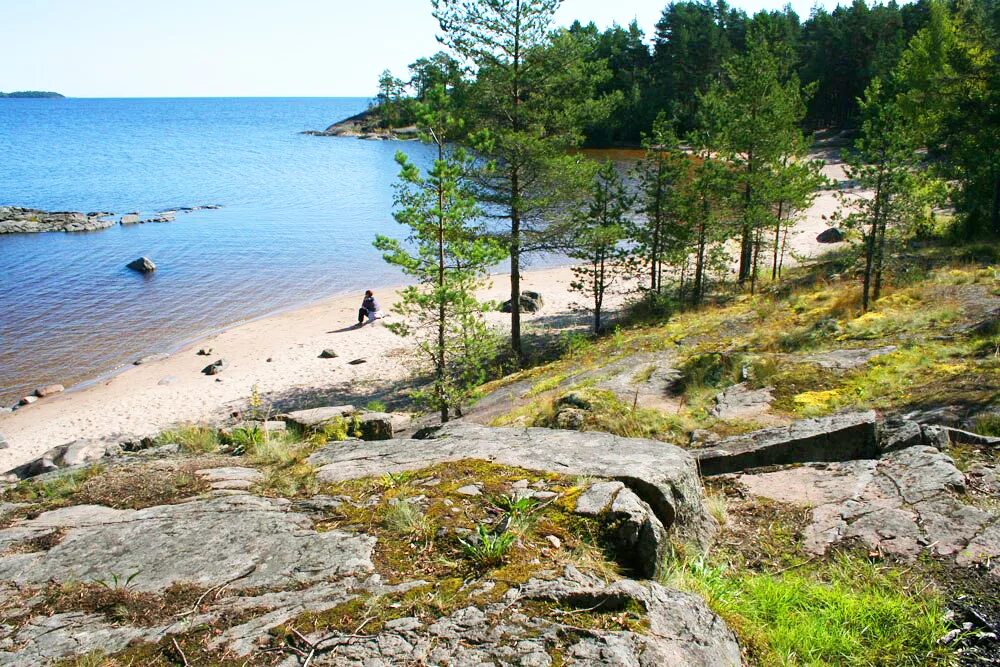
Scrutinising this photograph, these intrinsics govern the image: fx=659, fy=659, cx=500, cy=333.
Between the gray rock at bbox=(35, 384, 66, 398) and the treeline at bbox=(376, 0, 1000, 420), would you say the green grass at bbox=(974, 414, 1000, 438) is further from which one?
the gray rock at bbox=(35, 384, 66, 398)

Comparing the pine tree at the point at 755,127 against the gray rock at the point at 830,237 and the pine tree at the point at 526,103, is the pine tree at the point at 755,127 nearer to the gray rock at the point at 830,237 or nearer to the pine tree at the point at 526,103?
the pine tree at the point at 526,103

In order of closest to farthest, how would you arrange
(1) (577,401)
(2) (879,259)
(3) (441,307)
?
1. (1) (577,401)
2. (3) (441,307)
3. (2) (879,259)

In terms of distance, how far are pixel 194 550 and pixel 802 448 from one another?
596 centimetres

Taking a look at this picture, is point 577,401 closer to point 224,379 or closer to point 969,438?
point 969,438

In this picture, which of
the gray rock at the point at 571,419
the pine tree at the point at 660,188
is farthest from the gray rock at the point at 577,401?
the pine tree at the point at 660,188

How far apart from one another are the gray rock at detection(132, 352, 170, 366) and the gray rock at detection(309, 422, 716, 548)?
19.9 m

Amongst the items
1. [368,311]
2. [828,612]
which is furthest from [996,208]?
[828,612]

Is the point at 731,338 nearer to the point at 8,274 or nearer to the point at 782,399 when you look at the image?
the point at 782,399

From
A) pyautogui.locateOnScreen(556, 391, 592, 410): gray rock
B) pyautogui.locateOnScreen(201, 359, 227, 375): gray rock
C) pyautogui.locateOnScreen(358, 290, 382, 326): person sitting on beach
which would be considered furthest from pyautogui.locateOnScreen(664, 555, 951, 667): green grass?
pyautogui.locateOnScreen(358, 290, 382, 326): person sitting on beach

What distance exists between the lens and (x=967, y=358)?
10391mm

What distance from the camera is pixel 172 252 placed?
41250 mm

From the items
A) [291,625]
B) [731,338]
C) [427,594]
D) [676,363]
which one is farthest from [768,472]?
[731,338]

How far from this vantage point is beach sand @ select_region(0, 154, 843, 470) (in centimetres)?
1822

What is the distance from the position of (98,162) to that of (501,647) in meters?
104
